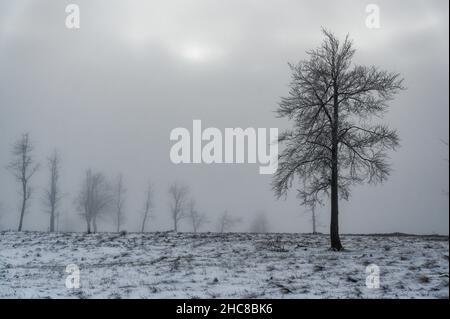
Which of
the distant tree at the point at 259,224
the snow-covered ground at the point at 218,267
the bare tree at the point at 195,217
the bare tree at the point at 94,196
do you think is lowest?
the distant tree at the point at 259,224

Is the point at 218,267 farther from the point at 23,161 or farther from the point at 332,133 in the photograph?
the point at 23,161

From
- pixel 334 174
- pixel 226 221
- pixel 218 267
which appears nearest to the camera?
pixel 218 267

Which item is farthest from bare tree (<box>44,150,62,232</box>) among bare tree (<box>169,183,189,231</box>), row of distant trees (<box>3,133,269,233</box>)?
bare tree (<box>169,183,189,231</box>)

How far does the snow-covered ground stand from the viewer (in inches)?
462

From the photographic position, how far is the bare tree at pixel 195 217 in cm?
6153

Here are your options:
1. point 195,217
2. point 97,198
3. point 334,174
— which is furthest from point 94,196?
point 334,174

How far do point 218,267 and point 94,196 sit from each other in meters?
40.9

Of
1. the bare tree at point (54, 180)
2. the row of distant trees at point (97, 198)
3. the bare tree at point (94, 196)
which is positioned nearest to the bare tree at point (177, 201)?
the row of distant trees at point (97, 198)

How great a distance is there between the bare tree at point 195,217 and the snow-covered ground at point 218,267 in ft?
126

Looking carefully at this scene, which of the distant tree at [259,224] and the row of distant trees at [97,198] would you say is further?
the distant tree at [259,224]

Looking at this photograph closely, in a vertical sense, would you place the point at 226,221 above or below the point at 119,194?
below

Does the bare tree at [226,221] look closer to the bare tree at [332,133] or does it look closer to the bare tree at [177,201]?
the bare tree at [177,201]

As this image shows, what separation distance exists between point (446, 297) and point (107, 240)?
55.1 ft

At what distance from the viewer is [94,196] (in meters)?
52.5
